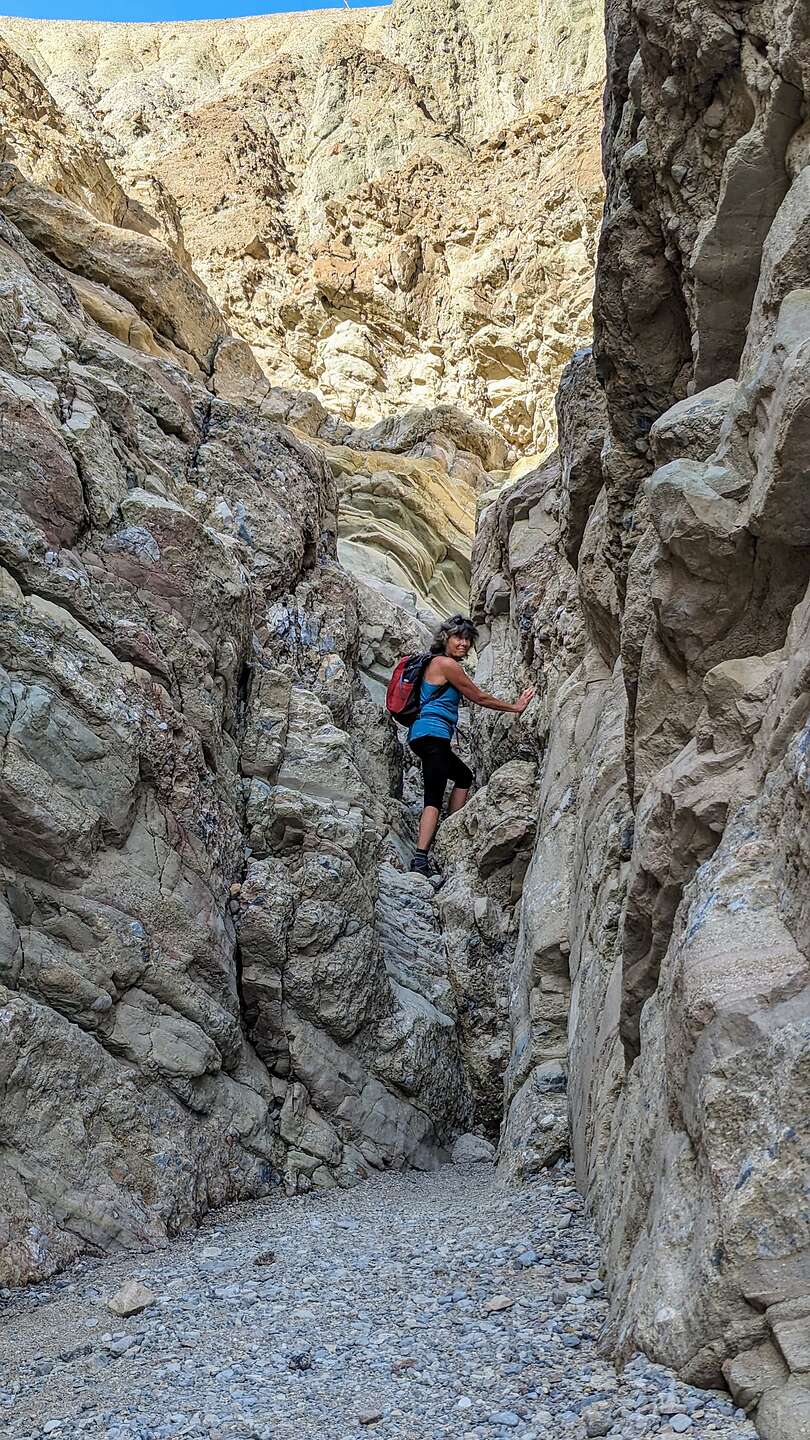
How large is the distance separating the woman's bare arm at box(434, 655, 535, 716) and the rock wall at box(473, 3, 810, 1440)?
10.8ft

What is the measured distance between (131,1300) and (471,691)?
8.68 meters

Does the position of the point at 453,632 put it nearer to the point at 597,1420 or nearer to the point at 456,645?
the point at 456,645

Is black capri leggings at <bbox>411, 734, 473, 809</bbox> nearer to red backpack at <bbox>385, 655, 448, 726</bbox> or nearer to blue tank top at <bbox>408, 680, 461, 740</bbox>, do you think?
blue tank top at <bbox>408, 680, 461, 740</bbox>

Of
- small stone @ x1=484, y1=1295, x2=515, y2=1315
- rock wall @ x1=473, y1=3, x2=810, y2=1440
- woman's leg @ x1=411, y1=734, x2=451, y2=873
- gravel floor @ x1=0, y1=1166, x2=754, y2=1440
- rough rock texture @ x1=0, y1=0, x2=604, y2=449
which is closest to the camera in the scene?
rock wall @ x1=473, y1=3, x2=810, y2=1440

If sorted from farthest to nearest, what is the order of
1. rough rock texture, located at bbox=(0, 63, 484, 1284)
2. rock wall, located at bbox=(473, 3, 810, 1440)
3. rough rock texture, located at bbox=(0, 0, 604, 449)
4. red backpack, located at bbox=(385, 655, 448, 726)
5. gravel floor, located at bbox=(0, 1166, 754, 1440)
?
rough rock texture, located at bbox=(0, 0, 604, 449) → red backpack, located at bbox=(385, 655, 448, 726) → rough rock texture, located at bbox=(0, 63, 484, 1284) → gravel floor, located at bbox=(0, 1166, 754, 1440) → rock wall, located at bbox=(473, 3, 810, 1440)

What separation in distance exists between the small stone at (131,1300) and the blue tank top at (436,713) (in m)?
8.56

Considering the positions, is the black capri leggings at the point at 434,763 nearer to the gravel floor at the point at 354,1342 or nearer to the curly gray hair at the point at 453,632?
the curly gray hair at the point at 453,632

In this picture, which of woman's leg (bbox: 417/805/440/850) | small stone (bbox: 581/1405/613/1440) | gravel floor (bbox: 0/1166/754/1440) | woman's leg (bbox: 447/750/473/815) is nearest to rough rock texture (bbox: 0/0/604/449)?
woman's leg (bbox: 447/750/473/815)

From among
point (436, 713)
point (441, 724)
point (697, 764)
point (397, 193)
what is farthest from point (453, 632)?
point (397, 193)

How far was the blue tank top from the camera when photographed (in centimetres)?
1337

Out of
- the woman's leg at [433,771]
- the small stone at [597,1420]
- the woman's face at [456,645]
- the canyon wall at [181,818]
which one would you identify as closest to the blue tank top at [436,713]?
the woman's leg at [433,771]

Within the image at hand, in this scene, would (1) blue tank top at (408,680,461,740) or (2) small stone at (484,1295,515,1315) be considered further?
(1) blue tank top at (408,680,461,740)

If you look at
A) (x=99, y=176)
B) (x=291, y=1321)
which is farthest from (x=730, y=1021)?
(x=99, y=176)

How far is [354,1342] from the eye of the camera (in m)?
4.61
